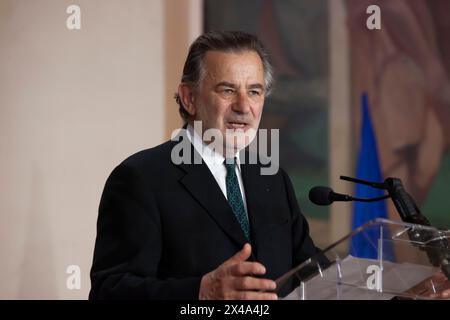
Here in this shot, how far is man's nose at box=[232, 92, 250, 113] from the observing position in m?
2.31

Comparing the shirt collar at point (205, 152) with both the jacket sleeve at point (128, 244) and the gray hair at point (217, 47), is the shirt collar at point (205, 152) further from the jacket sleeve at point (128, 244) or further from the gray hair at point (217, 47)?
the jacket sleeve at point (128, 244)

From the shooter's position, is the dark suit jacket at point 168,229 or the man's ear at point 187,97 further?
the man's ear at point 187,97

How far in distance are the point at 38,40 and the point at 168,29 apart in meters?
0.81

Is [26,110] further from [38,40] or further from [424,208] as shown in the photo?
[424,208]

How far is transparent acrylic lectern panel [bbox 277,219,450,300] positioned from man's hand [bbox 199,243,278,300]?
46mm

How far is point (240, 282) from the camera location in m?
1.67

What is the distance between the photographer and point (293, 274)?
65.7 inches

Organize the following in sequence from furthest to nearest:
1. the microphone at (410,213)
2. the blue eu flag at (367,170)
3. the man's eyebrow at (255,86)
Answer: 1. the blue eu flag at (367,170)
2. the man's eyebrow at (255,86)
3. the microphone at (410,213)

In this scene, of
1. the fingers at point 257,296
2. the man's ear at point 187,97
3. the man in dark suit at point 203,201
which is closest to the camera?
the fingers at point 257,296

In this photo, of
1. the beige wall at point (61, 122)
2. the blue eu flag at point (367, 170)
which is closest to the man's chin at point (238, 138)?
the blue eu flag at point (367, 170)

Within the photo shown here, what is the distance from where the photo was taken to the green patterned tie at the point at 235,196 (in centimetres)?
231

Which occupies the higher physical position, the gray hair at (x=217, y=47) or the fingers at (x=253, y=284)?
the gray hair at (x=217, y=47)

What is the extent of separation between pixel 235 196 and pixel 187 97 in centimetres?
35

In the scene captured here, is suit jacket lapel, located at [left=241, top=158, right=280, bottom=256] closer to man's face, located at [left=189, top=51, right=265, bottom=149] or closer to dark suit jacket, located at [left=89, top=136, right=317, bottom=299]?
dark suit jacket, located at [left=89, top=136, right=317, bottom=299]
